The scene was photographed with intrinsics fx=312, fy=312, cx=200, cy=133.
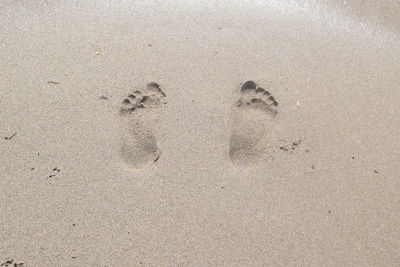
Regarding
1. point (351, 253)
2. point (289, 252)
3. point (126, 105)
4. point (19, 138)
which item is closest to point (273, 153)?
point (289, 252)

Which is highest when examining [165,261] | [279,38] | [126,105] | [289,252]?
[279,38]

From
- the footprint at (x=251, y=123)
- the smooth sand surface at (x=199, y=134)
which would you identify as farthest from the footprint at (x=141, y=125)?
the footprint at (x=251, y=123)

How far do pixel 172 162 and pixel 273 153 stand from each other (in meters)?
0.58

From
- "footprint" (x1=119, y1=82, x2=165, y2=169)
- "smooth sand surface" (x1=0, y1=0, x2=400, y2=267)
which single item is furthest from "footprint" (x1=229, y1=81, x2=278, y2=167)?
"footprint" (x1=119, y1=82, x2=165, y2=169)

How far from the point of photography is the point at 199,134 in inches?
72.4

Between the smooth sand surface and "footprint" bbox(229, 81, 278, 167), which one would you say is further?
"footprint" bbox(229, 81, 278, 167)

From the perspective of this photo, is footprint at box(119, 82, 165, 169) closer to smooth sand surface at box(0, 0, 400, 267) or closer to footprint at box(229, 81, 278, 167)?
smooth sand surface at box(0, 0, 400, 267)

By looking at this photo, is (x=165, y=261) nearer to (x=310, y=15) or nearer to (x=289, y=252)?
(x=289, y=252)

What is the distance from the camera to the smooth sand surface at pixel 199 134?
1648 mm

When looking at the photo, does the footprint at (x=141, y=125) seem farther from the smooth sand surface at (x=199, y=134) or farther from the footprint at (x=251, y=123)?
the footprint at (x=251, y=123)

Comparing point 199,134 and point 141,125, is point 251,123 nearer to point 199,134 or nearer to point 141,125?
point 199,134

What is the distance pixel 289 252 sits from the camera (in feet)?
5.38

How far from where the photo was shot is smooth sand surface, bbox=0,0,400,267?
165 centimetres

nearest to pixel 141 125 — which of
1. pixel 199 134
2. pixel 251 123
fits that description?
pixel 199 134
